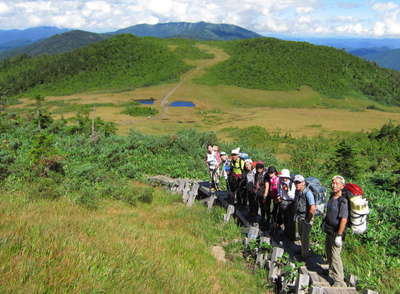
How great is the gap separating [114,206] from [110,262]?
558 cm

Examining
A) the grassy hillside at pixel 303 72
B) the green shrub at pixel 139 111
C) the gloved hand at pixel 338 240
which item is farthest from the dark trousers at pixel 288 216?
the grassy hillside at pixel 303 72

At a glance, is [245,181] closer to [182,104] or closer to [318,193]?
[318,193]

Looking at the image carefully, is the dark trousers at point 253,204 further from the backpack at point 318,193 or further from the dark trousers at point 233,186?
the backpack at point 318,193

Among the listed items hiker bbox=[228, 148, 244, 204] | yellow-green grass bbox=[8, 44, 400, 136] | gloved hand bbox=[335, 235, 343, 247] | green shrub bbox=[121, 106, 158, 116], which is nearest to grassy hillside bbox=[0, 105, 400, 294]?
gloved hand bbox=[335, 235, 343, 247]

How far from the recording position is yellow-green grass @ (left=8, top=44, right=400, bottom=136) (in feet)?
144

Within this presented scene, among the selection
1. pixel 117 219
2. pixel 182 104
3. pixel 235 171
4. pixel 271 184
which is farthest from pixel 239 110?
pixel 117 219

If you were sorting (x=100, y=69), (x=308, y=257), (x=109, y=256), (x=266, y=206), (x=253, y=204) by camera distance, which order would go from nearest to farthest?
(x=109, y=256) < (x=308, y=257) < (x=266, y=206) < (x=253, y=204) < (x=100, y=69)

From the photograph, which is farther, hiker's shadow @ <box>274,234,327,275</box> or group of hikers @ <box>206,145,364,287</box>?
hiker's shadow @ <box>274,234,327,275</box>

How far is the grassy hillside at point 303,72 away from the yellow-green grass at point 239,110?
13.0ft

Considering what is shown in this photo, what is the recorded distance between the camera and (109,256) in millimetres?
4578

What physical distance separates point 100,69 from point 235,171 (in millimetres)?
90551

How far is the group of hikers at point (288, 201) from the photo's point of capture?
5285 mm

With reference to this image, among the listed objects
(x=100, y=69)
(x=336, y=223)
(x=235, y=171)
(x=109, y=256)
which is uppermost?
(x=336, y=223)

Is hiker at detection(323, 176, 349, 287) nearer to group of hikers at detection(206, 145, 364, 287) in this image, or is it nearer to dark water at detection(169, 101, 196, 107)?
group of hikers at detection(206, 145, 364, 287)
